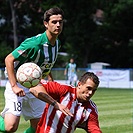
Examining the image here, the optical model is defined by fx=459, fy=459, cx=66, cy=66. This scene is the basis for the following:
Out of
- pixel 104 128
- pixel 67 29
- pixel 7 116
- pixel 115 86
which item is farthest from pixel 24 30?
pixel 7 116

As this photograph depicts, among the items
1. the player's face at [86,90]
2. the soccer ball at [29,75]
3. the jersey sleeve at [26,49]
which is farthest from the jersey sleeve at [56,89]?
the jersey sleeve at [26,49]

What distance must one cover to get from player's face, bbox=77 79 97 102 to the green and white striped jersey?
5.02ft

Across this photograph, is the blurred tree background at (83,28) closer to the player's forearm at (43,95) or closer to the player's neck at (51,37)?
the player's neck at (51,37)

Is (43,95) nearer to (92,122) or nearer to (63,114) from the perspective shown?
(63,114)

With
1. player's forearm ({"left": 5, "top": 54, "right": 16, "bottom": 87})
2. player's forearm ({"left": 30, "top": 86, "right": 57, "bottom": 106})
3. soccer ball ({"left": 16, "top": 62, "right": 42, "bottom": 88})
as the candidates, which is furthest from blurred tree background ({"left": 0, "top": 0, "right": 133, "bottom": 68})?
player's forearm ({"left": 30, "top": 86, "right": 57, "bottom": 106})

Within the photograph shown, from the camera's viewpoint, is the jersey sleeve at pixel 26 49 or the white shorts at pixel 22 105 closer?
the jersey sleeve at pixel 26 49

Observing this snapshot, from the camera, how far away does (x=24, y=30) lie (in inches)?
1874

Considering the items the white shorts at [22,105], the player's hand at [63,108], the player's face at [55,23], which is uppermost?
the player's face at [55,23]

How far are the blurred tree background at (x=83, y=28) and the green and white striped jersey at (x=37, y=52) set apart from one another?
112 feet

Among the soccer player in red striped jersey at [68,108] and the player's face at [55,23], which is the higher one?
the player's face at [55,23]

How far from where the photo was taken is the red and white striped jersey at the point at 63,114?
518cm

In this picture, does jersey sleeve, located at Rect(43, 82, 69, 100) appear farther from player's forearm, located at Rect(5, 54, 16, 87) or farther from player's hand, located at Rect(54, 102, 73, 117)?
player's forearm, located at Rect(5, 54, 16, 87)

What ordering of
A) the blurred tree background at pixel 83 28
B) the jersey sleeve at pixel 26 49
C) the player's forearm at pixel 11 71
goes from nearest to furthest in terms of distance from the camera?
the player's forearm at pixel 11 71, the jersey sleeve at pixel 26 49, the blurred tree background at pixel 83 28

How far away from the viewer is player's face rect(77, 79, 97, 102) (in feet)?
16.4
